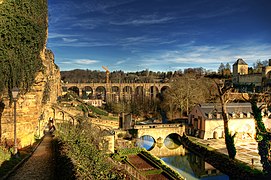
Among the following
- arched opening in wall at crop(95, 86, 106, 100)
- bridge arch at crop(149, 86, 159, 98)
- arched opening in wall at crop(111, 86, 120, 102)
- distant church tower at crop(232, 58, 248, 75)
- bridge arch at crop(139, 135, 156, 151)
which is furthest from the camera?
arched opening in wall at crop(95, 86, 106, 100)

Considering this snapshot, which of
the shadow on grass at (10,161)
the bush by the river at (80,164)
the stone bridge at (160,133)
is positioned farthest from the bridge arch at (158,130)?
the shadow on grass at (10,161)

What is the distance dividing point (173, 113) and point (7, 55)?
113ft

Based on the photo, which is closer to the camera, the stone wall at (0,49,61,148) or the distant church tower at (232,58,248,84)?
the stone wall at (0,49,61,148)

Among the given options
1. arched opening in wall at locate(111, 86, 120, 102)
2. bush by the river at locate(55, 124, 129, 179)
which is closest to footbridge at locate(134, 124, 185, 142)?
bush by the river at locate(55, 124, 129, 179)

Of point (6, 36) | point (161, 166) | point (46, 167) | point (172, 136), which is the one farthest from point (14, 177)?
point (172, 136)

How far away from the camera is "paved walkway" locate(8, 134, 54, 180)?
7.86 m

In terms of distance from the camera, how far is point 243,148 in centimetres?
2327

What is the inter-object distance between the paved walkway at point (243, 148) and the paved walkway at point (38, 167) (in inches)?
613

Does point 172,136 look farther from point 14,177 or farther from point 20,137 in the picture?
point 14,177

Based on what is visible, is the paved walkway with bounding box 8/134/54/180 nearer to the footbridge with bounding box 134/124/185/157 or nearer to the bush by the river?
the bush by the river

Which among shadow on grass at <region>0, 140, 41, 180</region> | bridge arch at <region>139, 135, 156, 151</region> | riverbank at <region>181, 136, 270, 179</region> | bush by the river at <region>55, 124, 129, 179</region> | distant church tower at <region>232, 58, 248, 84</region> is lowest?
bridge arch at <region>139, 135, 156, 151</region>

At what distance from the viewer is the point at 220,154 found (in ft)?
68.4

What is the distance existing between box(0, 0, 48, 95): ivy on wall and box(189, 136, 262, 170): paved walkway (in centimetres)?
1750

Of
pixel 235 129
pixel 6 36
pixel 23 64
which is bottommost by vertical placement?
pixel 235 129
